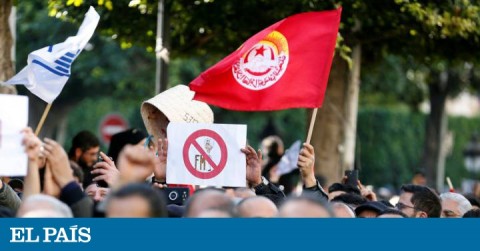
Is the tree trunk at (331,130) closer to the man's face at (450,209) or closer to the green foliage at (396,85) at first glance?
the man's face at (450,209)

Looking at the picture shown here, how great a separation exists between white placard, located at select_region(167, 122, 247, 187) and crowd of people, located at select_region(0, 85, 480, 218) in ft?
0.33

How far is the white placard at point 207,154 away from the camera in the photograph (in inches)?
367

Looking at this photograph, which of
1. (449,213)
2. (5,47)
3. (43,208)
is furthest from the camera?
(5,47)

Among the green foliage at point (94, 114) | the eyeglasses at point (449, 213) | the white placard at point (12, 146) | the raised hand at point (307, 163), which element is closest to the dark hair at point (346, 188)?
the eyeglasses at point (449, 213)

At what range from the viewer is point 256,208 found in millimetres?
7145

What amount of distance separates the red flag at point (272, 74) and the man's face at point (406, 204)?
92 cm

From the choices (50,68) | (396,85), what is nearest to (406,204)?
(50,68)

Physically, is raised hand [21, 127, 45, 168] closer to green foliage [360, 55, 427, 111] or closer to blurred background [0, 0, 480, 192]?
blurred background [0, 0, 480, 192]

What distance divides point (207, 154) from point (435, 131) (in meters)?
19.7

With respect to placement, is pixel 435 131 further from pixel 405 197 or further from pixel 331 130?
pixel 405 197
